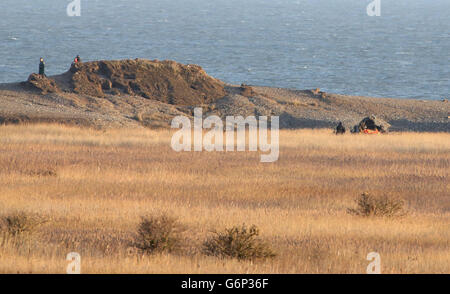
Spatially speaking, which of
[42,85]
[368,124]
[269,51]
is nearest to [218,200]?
[368,124]

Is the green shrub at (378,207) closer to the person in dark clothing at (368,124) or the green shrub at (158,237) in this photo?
the green shrub at (158,237)

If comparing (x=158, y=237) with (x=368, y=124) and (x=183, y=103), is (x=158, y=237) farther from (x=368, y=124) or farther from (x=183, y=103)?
(x=183, y=103)

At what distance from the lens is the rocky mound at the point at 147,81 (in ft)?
151

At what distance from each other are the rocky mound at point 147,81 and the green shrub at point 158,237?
32937 mm

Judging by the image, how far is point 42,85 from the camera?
4366cm

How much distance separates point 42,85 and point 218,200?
27472 millimetres

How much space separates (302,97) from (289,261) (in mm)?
40100

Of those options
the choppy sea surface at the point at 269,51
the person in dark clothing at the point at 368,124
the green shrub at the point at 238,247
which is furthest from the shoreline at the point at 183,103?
the choppy sea surface at the point at 269,51

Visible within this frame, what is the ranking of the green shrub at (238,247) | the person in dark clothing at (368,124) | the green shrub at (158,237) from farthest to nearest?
1. the person in dark clothing at (368,124)
2. the green shrub at (158,237)
3. the green shrub at (238,247)

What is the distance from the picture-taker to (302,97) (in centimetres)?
5144

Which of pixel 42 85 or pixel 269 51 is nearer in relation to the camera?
pixel 42 85

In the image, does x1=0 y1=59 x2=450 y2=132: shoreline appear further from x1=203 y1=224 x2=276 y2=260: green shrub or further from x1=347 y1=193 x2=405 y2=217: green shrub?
x1=203 y1=224 x2=276 y2=260: green shrub

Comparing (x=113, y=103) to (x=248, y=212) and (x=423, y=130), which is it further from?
(x=248, y=212)

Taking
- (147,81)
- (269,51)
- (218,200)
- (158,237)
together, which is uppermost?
(158,237)
